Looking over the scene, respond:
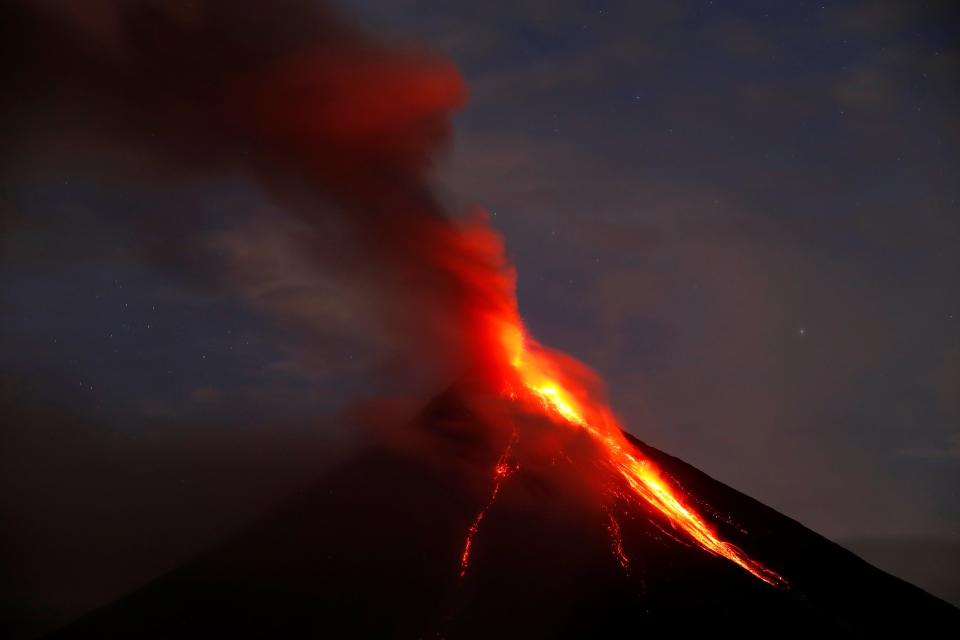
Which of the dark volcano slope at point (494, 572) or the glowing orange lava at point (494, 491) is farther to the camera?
the glowing orange lava at point (494, 491)

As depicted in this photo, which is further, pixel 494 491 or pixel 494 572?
pixel 494 491

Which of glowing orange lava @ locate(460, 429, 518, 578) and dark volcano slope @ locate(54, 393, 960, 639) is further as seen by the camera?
glowing orange lava @ locate(460, 429, 518, 578)

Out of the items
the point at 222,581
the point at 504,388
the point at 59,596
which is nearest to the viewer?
the point at 222,581

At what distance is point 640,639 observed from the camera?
2231 cm

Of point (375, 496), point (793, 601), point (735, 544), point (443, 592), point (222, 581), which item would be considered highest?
point (735, 544)

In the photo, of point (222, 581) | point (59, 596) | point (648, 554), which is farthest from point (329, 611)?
point (59, 596)

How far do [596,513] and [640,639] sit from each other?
8.19 metres

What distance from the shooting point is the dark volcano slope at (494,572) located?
23.5 meters

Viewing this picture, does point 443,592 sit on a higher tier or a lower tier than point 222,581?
higher

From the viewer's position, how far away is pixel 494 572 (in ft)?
84.6

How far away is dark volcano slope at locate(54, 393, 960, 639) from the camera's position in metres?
23.5

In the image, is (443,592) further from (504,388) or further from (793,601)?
(504,388)

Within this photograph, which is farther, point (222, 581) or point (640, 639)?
point (222, 581)

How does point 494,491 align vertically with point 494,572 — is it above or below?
above
